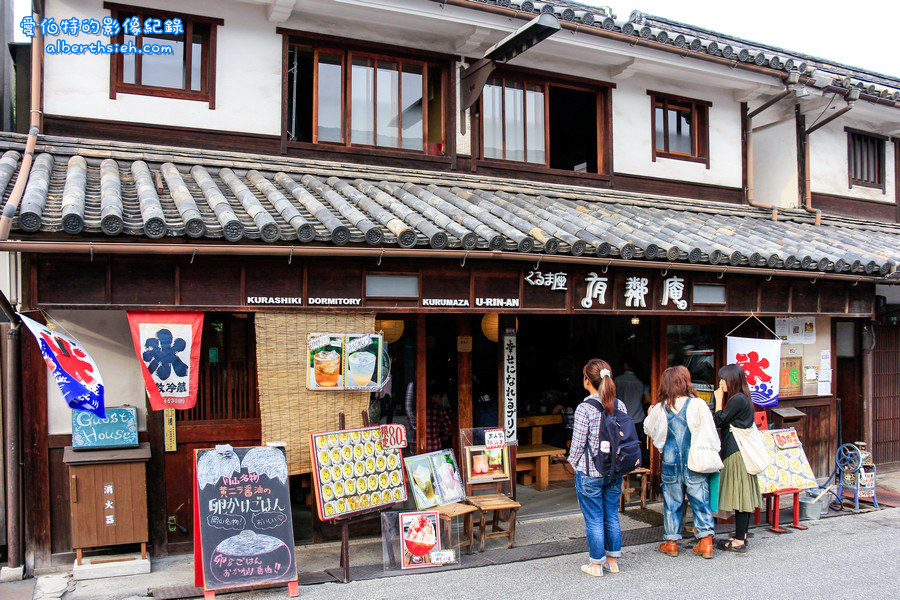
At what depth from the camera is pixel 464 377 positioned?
9.76 meters

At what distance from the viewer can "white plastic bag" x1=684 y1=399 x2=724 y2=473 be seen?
819cm

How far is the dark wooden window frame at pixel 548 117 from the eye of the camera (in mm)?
11133

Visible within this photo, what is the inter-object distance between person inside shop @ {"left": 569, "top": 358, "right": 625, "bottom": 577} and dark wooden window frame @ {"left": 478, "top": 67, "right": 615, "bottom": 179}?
15.4 ft

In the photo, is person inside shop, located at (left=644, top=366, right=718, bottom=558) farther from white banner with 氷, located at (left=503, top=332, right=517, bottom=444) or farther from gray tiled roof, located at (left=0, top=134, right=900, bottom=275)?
white banner with 氷, located at (left=503, top=332, right=517, bottom=444)

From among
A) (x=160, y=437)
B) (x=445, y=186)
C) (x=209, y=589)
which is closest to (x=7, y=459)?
(x=160, y=437)

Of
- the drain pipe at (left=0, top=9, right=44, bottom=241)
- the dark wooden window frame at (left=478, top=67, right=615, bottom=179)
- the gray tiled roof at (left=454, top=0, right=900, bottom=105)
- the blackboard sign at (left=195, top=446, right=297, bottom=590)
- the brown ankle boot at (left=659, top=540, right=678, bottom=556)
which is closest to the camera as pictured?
the blackboard sign at (left=195, top=446, right=297, bottom=590)

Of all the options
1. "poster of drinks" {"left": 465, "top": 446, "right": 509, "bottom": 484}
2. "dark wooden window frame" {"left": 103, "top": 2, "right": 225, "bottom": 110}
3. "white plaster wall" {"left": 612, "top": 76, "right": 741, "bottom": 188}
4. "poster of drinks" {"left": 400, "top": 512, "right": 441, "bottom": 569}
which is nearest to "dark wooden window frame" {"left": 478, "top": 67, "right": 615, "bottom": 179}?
"white plaster wall" {"left": 612, "top": 76, "right": 741, "bottom": 188}

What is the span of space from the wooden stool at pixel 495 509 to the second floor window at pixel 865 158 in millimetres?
11098

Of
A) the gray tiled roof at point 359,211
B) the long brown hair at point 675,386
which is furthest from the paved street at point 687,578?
the gray tiled roof at point 359,211

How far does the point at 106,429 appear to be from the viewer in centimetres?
774

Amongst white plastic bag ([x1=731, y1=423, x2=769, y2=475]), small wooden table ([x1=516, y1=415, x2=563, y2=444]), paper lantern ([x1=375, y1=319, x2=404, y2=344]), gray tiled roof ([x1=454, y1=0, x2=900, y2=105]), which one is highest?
gray tiled roof ([x1=454, y1=0, x2=900, y2=105])

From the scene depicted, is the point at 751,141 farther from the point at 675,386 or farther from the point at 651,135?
the point at 675,386

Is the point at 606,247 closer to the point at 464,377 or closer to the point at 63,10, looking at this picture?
the point at 464,377

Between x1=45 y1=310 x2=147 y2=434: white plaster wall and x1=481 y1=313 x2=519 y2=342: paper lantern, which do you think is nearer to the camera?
x1=45 y1=310 x2=147 y2=434: white plaster wall
